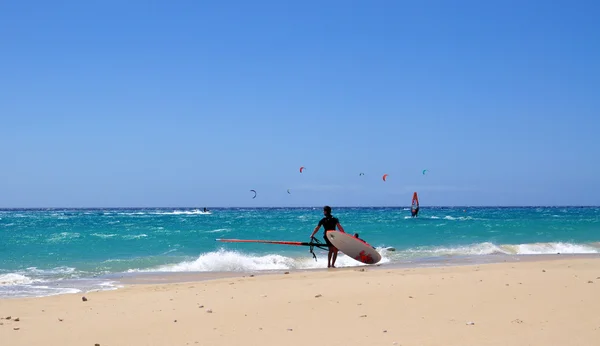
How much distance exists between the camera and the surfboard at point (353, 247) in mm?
13100

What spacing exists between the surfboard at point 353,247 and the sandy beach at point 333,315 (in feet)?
15.3

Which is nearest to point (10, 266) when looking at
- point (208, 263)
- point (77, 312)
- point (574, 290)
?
point (208, 263)

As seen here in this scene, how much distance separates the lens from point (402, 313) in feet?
19.4

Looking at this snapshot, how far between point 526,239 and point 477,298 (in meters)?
20.7

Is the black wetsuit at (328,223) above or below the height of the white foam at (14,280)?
above

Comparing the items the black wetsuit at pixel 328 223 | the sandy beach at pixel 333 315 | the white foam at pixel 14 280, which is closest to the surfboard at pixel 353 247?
the black wetsuit at pixel 328 223

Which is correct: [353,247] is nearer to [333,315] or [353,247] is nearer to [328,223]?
[328,223]

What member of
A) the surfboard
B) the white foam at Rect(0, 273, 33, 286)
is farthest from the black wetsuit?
the white foam at Rect(0, 273, 33, 286)

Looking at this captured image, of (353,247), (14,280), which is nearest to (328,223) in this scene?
(353,247)

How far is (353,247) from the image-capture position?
44.3ft

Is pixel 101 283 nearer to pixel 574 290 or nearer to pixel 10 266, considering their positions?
pixel 10 266

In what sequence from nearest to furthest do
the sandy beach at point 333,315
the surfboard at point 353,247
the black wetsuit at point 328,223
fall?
the sandy beach at point 333,315, the black wetsuit at point 328,223, the surfboard at point 353,247

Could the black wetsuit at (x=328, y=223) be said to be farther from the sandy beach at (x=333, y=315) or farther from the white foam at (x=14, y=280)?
the white foam at (x=14, y=280)

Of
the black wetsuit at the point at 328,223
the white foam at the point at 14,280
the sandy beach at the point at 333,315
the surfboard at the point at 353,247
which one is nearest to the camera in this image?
the sandy beach at the point at 333,315
